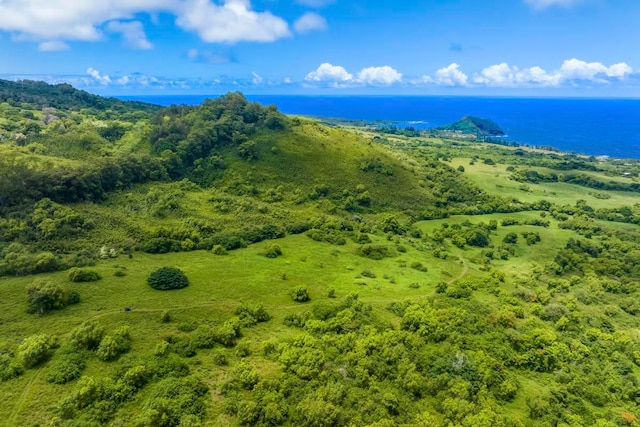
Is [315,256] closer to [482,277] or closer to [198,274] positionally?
[198,274]

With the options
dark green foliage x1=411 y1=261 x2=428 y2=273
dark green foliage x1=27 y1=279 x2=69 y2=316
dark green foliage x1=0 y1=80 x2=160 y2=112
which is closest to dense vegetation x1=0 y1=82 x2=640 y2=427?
dark green foliage x1=27 y1=279 x2=69 y2=316

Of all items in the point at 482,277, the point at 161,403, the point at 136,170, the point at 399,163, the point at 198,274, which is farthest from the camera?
the point at 399,163

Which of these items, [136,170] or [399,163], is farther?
[399,163]

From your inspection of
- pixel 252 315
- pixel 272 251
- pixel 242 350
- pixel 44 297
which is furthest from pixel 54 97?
pixel 242 350

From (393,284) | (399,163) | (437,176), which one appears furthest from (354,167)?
(393,284)

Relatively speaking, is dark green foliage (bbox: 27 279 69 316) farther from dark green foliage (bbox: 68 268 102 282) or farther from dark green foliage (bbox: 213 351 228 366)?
dark green foliage (bbox: 213 351 228 366)

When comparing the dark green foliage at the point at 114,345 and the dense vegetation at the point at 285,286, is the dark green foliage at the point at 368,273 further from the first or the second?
the dark green foliage at the point at 114,345

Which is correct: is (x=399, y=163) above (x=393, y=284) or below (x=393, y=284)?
above
